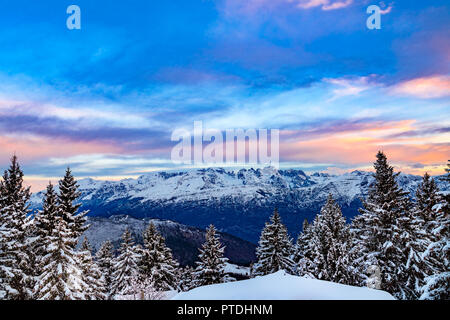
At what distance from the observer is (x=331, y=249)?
1361 inches

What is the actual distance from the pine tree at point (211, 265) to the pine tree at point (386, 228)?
19.9 meters

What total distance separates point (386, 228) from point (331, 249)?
1058cm

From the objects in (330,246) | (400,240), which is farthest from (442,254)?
(330,246)

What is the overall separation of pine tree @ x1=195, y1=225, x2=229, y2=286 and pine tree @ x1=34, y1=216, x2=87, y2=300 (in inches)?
643

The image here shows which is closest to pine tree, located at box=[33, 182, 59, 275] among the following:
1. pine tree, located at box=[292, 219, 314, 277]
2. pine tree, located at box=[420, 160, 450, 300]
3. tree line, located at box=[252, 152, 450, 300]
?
pine tree, located at box=[292, 219, 314, 277]

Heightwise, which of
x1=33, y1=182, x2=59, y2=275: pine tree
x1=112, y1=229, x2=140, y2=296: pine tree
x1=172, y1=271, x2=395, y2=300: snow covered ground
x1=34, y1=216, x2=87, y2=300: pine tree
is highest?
x1=33, y1=182, x2=59, y2=275: pine tree

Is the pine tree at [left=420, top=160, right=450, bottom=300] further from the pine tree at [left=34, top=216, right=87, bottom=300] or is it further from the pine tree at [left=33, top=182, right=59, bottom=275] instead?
the pine tree at [left=33, top=182, right=59, bottom=275]

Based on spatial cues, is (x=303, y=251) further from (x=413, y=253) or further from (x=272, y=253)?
(x=413, y=253)

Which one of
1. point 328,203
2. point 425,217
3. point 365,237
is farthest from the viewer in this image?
point 328,203

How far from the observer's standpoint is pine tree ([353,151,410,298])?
950 inches
